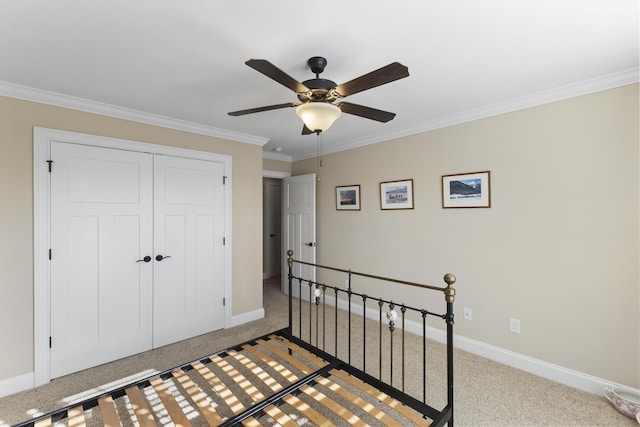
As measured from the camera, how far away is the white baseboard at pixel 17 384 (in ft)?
7.51

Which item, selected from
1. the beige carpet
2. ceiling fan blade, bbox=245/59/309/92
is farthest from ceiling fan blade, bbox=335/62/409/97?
the beige carpet

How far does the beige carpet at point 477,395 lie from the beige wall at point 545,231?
253 mm

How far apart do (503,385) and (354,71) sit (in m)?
2.71

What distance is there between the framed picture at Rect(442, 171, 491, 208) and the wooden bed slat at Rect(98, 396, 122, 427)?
3.12m

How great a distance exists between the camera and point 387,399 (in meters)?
1.73

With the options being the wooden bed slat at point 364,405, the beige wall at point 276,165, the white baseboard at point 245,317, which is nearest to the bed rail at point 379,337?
the wooden bed slat at point 364,405

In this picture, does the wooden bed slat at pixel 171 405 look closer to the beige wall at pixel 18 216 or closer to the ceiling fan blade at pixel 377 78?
the beige wall at pixel 18 216

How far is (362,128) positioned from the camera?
136 inches

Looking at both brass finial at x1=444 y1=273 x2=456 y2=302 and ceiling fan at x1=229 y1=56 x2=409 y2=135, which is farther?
brass finial at x1=444 y1=273 x2=456 y2=302

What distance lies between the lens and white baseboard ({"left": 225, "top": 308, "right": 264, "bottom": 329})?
3.62m

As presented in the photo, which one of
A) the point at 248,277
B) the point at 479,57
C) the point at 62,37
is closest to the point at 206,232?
the point at 248,277

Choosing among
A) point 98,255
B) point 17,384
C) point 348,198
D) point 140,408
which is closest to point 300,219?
point 348,198

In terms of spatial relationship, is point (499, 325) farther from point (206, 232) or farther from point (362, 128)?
point (206, 232)

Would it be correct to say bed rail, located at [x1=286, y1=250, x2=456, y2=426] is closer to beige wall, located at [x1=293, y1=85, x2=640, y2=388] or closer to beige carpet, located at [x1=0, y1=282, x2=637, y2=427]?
beige carpet, located at [x1=0, y1=282, x2=637, y2=427]
